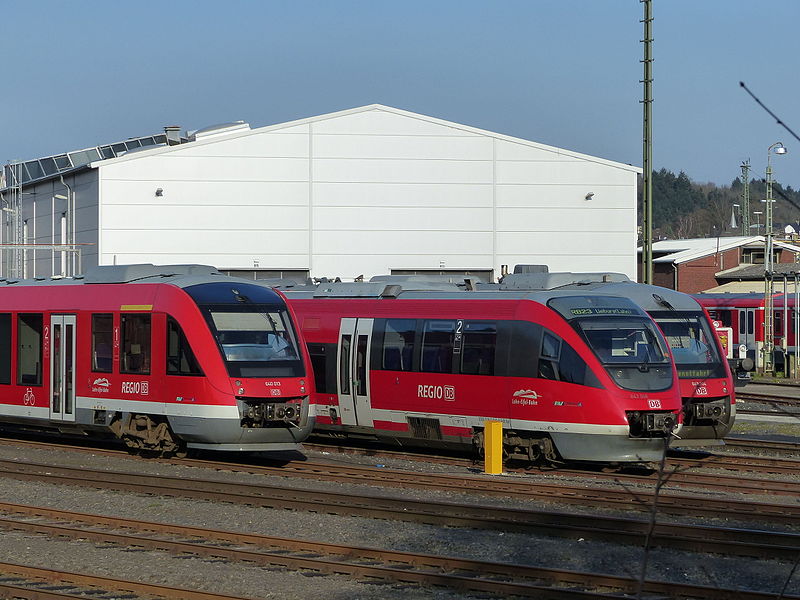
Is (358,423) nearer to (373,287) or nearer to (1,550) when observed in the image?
(373,287)

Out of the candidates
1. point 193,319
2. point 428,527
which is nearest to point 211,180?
point 193,319

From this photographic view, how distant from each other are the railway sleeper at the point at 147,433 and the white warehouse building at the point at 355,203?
22.9 meters

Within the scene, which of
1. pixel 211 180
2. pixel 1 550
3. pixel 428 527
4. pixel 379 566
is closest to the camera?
pixel 379 566

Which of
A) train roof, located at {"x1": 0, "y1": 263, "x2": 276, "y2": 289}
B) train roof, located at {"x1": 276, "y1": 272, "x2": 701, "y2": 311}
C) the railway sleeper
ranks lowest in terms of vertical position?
the railway sleeper

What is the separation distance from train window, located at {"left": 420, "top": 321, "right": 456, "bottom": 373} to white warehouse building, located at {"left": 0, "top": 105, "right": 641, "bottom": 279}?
23.1 metres

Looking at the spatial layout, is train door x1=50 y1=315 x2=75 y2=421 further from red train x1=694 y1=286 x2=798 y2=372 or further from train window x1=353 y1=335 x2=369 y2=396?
red train x1=694 y1=286 x2=798 y2=372

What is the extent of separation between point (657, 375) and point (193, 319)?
22.6ft

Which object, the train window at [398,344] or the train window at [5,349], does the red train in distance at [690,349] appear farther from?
the train window at [5,349]

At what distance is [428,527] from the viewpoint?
1284cm

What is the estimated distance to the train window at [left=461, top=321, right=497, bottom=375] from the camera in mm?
18109

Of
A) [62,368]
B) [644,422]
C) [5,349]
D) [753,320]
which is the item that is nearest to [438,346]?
[644,422]

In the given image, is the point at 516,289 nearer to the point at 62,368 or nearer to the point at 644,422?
the point at 644,422

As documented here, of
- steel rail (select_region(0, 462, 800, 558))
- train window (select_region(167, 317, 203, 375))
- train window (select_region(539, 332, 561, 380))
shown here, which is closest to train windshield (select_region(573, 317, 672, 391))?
train window (select_region(539, 332, 561, 380))

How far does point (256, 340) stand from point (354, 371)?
2974mm
